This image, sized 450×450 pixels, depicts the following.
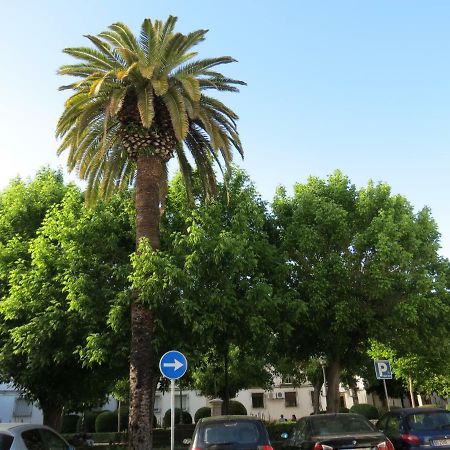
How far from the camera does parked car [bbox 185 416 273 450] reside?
27.4 feet

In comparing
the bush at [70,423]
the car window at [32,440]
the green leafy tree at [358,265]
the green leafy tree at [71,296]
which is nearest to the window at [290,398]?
the bush at [70,423]

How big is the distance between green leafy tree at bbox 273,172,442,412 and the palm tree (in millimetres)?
4578

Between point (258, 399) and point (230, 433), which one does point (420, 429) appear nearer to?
point (230, 433)

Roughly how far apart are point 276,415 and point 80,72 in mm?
49456

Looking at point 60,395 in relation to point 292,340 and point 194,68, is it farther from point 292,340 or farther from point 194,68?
point 194,68

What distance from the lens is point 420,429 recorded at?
411 inches

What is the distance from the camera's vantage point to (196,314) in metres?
14.1

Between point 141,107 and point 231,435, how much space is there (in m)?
9.27

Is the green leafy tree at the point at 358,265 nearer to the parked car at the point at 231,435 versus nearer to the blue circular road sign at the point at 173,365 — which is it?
the blue circular road sign at the point at 173,365

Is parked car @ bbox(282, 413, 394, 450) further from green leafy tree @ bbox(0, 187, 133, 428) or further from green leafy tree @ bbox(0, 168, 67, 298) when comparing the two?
green leafy tree @ bbox(0, 168, 67, 298)

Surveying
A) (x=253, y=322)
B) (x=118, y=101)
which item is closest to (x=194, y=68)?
(x=118, y=101)

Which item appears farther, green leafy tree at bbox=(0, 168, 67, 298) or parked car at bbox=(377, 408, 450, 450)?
green leafy tree at bbox=(0, 168, 67, 298)

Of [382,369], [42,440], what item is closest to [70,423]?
[382,369]

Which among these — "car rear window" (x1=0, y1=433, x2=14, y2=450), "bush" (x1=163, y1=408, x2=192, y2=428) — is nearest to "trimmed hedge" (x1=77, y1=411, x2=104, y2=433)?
"bush" (x1=163, y1=408, x2=192, y2=428)
